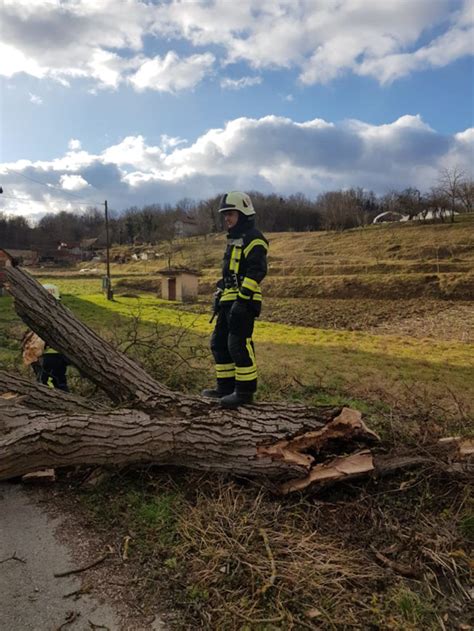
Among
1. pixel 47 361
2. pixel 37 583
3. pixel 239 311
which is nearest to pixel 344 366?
pixel 239 311

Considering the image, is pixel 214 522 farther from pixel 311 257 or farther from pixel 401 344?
pixel 311 257

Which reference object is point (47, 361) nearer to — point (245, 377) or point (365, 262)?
point (245, 377)

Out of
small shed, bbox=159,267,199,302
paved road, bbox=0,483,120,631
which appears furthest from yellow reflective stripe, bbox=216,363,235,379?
small shed, bbox=159,267,199,302

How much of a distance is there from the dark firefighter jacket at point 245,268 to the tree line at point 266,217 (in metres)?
52.2

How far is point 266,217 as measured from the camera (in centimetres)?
7675

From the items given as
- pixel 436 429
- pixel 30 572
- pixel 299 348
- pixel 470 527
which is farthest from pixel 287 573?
pixel 299 348

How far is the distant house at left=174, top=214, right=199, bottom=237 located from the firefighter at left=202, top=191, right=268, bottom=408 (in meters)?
77.3

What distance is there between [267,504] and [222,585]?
0.88m

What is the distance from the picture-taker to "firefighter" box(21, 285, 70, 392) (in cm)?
536

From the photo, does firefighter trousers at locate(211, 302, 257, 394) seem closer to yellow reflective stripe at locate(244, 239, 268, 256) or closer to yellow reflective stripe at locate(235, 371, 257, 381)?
yellow reflective stripe at locate(235, 371, 257, 381)

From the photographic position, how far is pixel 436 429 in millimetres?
4180

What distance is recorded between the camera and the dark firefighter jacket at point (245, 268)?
4152 millimetres

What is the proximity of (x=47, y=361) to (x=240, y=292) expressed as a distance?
2.68 meters

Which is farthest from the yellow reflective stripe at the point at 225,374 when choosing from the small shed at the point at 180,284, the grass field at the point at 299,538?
the small shed at the point at 180,284
